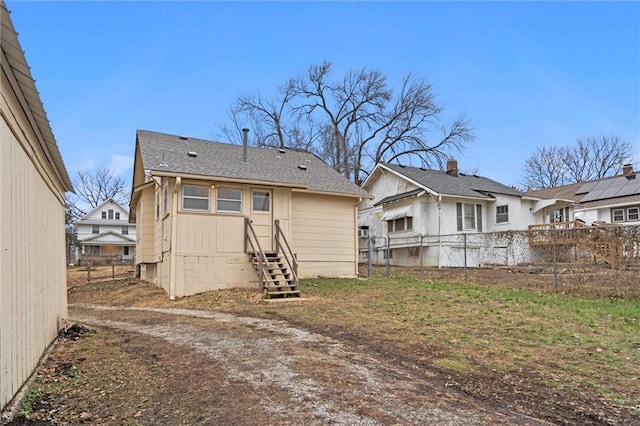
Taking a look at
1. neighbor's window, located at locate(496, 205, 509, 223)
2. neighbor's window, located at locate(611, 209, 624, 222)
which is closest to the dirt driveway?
neighbor's window, located at locate(496, 205, 509, 223)

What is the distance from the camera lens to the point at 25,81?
12.4 feet

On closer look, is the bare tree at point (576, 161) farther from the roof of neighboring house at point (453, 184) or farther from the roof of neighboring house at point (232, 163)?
the roof of neighboring house at point (232, 163)

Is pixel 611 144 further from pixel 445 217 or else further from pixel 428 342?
pixel 428 342

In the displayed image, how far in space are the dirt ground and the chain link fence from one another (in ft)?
25.1

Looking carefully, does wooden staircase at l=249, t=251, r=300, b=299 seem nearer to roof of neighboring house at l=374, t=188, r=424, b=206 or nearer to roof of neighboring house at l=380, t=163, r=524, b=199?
roof of neighboring house at l=374, t=188, r=424, b=206

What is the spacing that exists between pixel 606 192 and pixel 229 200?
25964 mm

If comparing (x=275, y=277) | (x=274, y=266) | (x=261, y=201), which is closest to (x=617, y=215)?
(x=261, y=201)

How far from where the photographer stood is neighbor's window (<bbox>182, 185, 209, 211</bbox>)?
1268cm

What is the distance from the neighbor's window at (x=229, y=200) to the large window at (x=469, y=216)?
1368 centimetres

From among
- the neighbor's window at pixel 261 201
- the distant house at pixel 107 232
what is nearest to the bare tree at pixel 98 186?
the distant house at pixel 107 232

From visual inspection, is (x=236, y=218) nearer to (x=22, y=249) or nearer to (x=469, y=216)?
(x=22, y=249)

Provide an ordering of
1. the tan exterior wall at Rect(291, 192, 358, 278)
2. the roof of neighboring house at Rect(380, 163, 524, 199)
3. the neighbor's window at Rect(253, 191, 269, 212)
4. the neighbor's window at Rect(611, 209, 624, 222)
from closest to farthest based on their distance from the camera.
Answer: the neighbor's window at Rect(253, 191, 269, 212)
the tan exterior wall at Rect(291, 192, 358, 278)
the roof of neighboring house at Rect(380, 163, 524, 199)
the neighbor's window at Rect(611, 209, 624, 222)

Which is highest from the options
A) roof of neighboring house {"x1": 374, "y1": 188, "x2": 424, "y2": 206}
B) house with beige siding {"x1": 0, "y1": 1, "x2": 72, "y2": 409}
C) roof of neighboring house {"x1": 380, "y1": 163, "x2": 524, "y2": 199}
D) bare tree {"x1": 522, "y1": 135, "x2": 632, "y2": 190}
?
bare tree {"x1": 522, "y1": 135, "x2": 632, "y2": 190}

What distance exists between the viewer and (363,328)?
7.71 m
